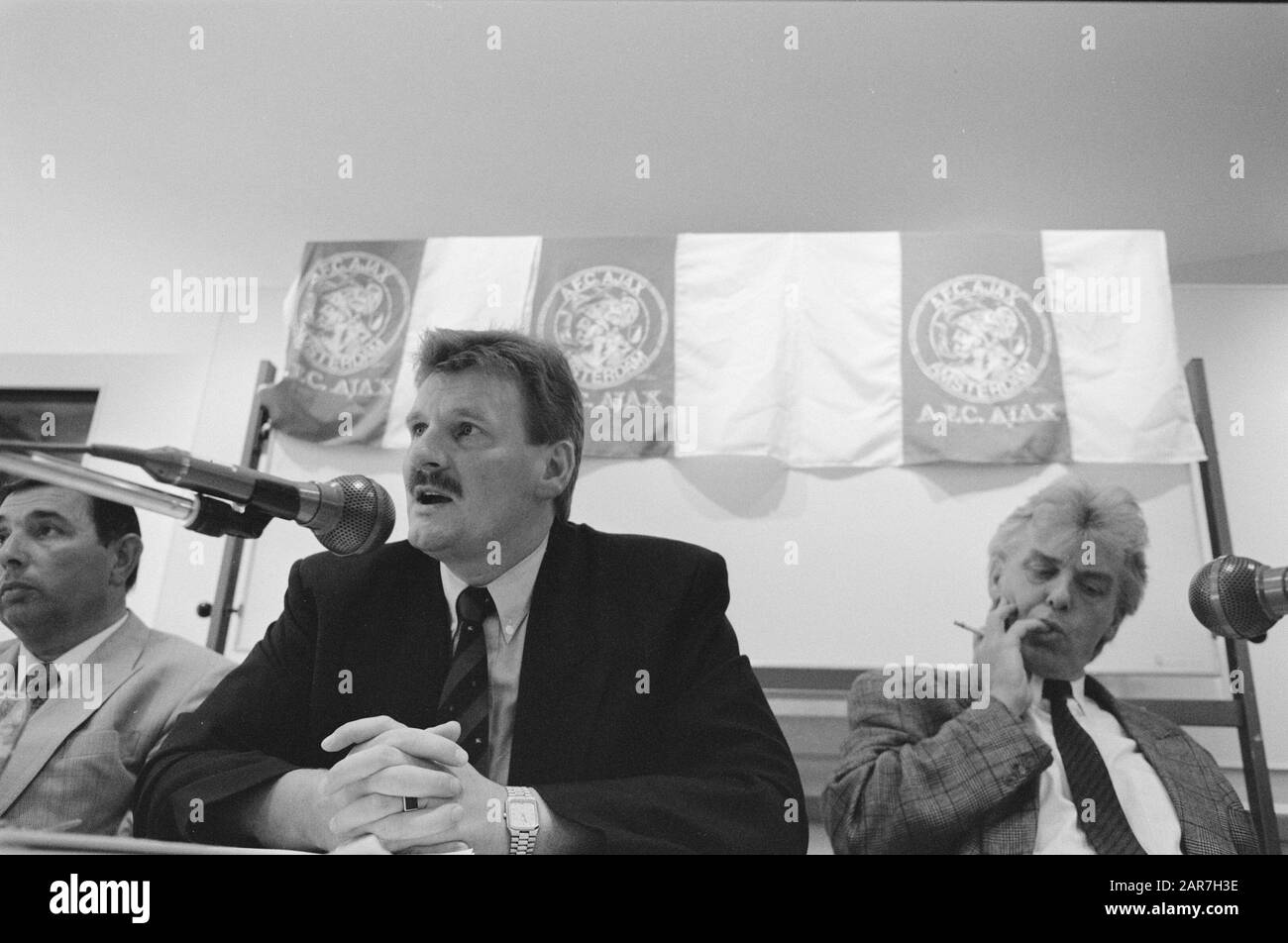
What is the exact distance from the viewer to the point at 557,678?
198cm

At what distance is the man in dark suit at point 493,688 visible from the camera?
5.85 feet

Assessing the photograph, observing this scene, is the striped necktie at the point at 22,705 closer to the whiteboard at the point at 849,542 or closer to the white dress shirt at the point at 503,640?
the whiteboard at the point at 849,542

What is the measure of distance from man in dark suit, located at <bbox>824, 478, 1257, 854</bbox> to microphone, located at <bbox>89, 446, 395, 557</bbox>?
3.38 ft

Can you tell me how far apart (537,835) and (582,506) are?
687 millimetres

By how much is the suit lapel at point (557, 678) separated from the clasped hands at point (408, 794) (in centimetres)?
15

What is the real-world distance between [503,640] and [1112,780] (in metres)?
1.19

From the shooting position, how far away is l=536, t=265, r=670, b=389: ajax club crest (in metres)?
2.38

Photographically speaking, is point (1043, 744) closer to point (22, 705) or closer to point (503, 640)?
point (503, 640)

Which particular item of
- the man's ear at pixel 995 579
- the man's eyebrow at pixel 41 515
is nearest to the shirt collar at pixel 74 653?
the man's eyebrow at pixel 41 515

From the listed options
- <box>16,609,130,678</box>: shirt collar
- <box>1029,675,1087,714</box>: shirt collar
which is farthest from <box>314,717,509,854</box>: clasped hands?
<box>1029,675,1087,714</box>: shirt collar
